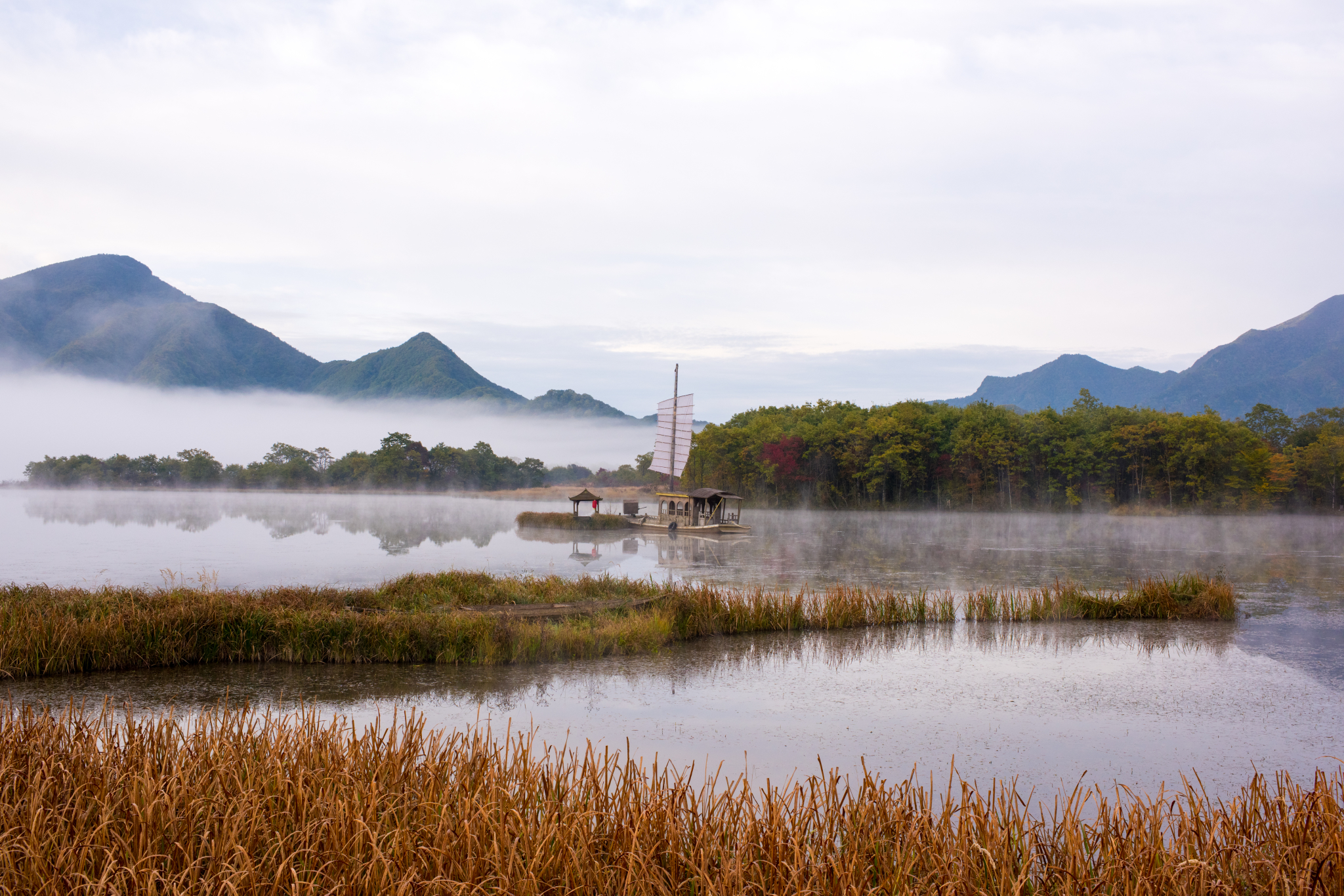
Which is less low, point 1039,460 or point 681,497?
point 1039,460

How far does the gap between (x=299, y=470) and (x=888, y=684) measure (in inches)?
3005

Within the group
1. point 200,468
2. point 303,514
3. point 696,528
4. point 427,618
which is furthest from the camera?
point 200,468

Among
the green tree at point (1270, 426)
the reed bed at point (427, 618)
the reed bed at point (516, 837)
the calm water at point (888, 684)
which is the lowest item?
the calm water at point (888, 684)

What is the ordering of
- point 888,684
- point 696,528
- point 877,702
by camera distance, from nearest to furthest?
point 877,702
point 888,684
point 696,528

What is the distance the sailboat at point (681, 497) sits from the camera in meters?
36.2

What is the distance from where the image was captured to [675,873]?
350 cm

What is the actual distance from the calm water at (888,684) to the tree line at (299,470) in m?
54.3

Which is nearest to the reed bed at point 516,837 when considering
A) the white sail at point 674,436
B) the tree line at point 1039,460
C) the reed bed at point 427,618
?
the reed bed at point 427,618

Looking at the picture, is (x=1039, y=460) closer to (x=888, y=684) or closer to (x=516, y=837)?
(x=888, y=684)

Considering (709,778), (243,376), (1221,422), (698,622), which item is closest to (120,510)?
(698,622)

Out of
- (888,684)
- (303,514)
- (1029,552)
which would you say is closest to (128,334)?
(303,514)

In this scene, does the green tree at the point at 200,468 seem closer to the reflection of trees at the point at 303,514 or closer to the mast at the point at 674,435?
the reflection of trees at the point at 303,514

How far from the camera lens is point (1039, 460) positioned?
59.0 metres

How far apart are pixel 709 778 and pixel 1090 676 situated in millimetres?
6066
